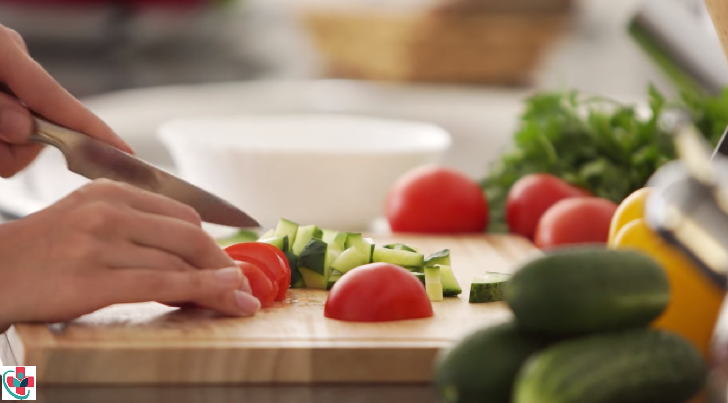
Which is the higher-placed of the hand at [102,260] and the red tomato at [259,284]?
the hand at [102,260]

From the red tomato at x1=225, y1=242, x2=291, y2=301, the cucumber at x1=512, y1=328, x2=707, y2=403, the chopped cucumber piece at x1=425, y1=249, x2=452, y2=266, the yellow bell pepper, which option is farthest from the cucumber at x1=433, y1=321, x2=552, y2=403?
the chopped cucumber piece at x1=425, y1=249, x2=452, y2=266

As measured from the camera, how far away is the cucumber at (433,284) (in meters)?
1.28

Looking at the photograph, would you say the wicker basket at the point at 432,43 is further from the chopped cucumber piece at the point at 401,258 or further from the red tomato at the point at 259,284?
the red tomato at the point at 259,284

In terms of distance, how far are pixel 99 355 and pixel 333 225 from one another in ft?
3.36

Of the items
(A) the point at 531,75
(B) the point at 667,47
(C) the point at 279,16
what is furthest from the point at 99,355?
(C) the point at 279,16

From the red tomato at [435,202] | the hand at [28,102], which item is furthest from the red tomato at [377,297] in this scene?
the red tomato at [435,202]

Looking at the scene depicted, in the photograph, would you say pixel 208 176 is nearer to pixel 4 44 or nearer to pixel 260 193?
pixel 260 193

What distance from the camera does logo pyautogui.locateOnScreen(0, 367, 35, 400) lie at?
938 mm

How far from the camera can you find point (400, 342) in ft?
3.42

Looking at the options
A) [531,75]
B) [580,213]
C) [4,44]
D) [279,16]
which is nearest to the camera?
[4,44]

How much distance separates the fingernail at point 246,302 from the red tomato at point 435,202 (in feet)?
2.50

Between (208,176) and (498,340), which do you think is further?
(208,176)

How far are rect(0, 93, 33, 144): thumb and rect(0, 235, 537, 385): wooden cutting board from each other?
359 mm

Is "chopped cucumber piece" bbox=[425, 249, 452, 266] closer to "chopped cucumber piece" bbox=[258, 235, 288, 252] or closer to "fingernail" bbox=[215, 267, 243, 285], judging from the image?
"chopped cucumber piece" bbox=[258, 235, 288, 252]
